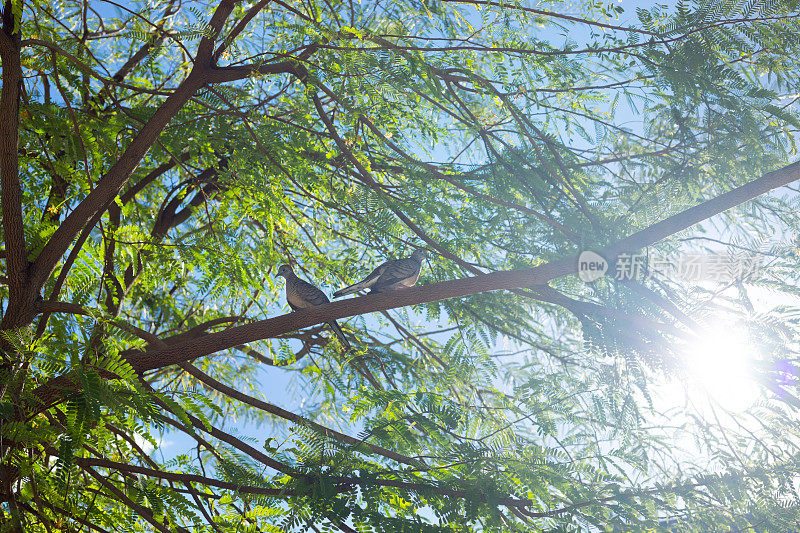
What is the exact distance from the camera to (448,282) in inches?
105

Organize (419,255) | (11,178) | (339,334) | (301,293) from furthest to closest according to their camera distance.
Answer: (301,293)
(419,255)
(339,334)
(11,178)

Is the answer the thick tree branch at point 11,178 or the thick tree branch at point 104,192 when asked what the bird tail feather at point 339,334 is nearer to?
the thick tree branch at point 104,192

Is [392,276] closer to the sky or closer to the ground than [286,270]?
closer to the ground

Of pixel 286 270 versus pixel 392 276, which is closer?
pixel 392 276

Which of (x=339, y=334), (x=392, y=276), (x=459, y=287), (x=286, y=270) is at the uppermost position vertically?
(x=286, y=270)

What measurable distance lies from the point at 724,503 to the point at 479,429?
1.41 meters

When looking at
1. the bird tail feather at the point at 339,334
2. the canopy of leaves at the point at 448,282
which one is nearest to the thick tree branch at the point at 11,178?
the canopy of leaves at the point at 448,282

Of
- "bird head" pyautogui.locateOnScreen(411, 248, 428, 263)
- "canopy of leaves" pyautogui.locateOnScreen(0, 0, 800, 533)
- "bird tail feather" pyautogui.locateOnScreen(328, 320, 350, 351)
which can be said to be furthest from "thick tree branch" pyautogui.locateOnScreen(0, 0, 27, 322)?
"bird head" pyautogui.locateOnScreen(411, 248, 428, 263)

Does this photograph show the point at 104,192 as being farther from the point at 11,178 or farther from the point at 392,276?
the point at 392,276

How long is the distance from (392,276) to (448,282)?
3.60 feet

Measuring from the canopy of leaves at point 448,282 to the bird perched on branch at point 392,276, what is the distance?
0.19 meters

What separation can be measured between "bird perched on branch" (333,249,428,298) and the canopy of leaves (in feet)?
0.63

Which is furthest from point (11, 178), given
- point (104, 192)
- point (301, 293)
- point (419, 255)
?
point (419, 255)

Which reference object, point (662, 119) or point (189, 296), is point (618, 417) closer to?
point (662, 119)
